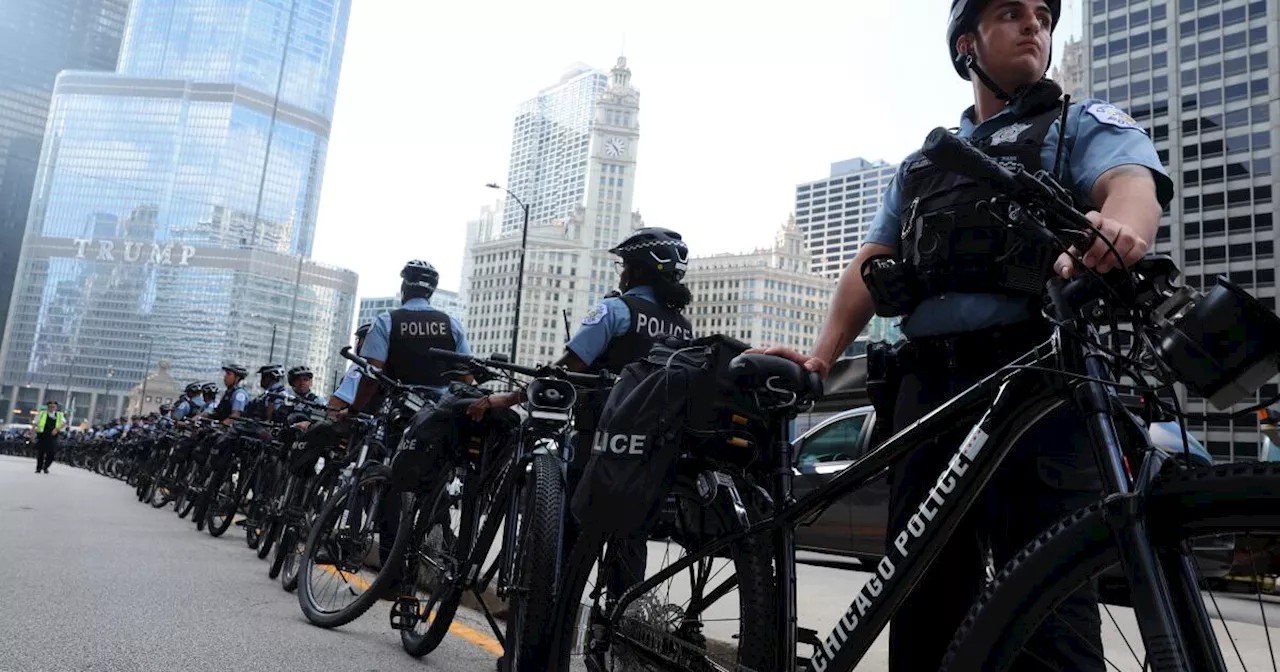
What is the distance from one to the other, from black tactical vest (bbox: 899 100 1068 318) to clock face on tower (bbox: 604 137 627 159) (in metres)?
126

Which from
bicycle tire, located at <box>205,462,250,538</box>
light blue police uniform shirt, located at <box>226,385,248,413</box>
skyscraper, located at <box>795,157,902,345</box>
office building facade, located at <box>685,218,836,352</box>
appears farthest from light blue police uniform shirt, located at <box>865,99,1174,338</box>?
skyscraper, located at <box>795,157,902,345</box>

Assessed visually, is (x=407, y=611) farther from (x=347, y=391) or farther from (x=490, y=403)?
(x=347, y=391)

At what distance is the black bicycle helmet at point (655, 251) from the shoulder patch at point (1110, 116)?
248cm

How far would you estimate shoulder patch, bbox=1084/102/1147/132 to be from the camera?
6.74 ft

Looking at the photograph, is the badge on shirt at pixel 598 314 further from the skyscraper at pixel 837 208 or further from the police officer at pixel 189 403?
the skyscraper at pixel 837 208

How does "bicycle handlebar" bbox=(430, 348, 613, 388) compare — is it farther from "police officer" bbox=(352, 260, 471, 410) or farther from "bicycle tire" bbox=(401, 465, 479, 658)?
"police officer" bbox=(352, 260, 471, 410)

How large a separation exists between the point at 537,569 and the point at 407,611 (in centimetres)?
135

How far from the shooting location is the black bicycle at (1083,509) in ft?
4.41

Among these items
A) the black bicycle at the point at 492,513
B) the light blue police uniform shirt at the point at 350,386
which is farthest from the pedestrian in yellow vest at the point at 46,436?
the black bicycle at the point at 492,513

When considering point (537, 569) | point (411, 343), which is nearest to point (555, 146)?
point (411, 343)

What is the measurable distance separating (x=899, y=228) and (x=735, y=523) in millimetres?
880

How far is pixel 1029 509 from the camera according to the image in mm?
1972

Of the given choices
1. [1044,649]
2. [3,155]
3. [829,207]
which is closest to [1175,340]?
[1044,649]

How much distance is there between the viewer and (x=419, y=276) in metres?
6.96
